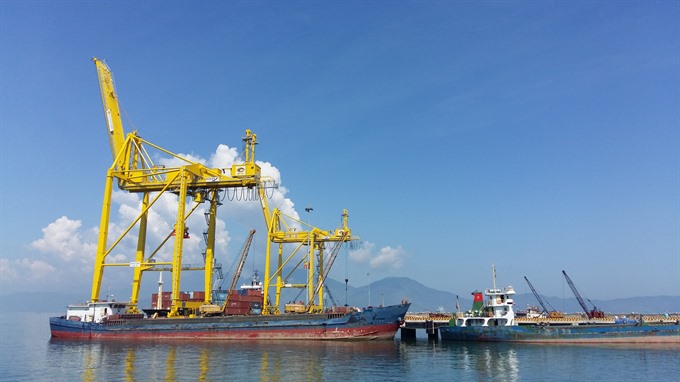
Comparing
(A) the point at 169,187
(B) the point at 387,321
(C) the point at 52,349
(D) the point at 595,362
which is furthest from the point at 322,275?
(D) the point at 595,362

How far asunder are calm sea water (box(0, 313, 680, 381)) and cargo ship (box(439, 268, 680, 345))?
8.60 feet

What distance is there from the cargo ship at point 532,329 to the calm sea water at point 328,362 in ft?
8.60

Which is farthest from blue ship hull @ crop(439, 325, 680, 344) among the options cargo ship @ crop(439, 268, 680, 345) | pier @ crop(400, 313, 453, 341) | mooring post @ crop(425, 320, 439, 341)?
pier @ crop(400, 313, 453, 341)

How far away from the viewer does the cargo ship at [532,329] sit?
48781 mm

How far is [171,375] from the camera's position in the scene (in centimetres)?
2839

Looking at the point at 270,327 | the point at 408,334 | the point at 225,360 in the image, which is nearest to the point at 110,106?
the point at 270,327

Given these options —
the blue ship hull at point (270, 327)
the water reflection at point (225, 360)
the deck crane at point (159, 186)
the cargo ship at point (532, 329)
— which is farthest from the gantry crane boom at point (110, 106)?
the cargo ship at point (532, 329)

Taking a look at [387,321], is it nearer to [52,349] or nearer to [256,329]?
[256,329]

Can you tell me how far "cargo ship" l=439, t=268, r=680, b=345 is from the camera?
48781mm

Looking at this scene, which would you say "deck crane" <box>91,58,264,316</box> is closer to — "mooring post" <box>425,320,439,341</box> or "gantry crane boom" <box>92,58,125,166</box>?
"gantry crane boom" <box>92,58,125,166</box>

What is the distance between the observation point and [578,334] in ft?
164

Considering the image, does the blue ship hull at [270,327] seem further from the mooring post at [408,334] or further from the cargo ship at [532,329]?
the mooring post at [408,334]

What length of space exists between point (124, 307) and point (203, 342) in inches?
585

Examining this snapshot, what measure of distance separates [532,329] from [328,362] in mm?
28268
